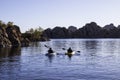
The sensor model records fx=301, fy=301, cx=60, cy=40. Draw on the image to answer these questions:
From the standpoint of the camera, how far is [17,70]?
60312 mm

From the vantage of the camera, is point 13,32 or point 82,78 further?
point 13,32

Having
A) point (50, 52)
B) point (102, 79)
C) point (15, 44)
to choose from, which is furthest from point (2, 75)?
point (15, 44)

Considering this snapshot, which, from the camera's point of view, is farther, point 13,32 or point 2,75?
point 13,32

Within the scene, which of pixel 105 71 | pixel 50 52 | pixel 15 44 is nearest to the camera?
pixel 105 71

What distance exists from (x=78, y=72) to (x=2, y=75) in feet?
46.2

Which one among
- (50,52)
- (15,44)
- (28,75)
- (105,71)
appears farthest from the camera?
(15,44)

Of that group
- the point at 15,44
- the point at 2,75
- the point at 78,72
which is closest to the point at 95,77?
the point at 78,72

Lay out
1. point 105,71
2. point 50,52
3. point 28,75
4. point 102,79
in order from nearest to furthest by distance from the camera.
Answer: point 102,79 → point 28,75 → point 105,71 → point 50,52

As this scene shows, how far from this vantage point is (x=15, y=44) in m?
176

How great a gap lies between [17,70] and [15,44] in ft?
386

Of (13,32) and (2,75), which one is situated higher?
(13,32)

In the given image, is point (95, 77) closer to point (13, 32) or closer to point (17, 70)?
point (17, 70)

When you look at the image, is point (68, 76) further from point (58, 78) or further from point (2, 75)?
point (2, 75)

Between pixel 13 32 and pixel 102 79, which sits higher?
pixel 13 32
